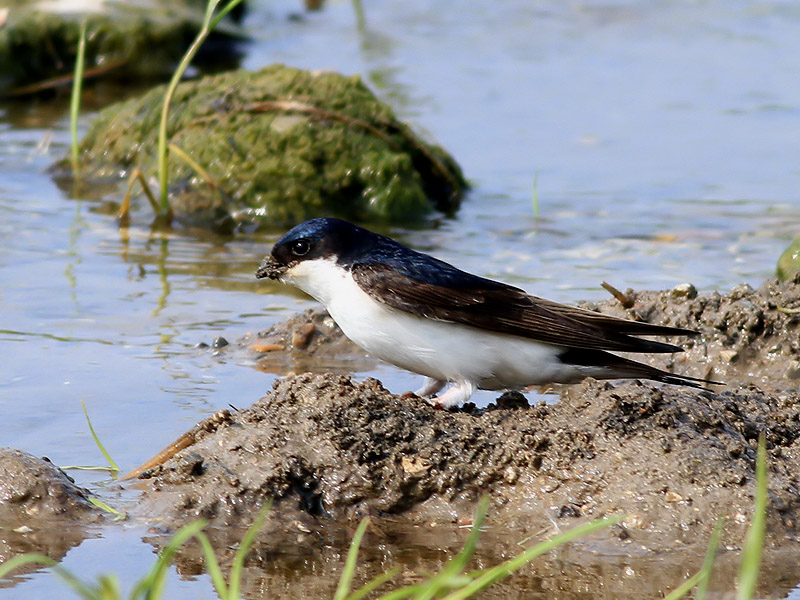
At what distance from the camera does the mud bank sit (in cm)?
346

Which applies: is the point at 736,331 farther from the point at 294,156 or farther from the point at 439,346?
the point at 294,156

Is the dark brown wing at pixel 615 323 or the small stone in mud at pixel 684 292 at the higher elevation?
the dark brown wing at pixel 615 323

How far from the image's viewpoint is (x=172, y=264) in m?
6.91

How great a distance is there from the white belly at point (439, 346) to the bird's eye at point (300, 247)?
16 cm

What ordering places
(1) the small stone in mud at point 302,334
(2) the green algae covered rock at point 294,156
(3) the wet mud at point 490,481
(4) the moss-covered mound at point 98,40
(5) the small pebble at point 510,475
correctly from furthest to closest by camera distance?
(4) the moss-covered mound at point 98,40, (2) the green algae covered rock at point 294,156, (1) the small stone in mud at point 302,334, (5) the small pebble at point 510,475, (3) the wet mud at point 490,481

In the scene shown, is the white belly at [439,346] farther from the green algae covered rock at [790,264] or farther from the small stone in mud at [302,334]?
the green algae covered rock at [790,264]

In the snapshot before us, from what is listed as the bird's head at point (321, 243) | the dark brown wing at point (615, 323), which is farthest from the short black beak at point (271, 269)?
the dark brown wing at point (615, 323)

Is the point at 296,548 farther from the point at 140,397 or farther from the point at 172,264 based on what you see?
the point at 172,264

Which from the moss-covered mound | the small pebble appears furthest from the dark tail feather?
the moss-covered mound

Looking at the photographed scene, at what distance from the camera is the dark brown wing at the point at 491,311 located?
3934mm

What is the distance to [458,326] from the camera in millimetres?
3961

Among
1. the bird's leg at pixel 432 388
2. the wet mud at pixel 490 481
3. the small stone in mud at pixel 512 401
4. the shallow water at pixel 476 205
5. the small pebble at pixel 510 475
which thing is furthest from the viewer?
the shallow water at pixel 476 205

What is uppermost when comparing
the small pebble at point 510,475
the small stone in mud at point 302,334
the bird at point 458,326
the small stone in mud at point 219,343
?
the bird at point 458,326

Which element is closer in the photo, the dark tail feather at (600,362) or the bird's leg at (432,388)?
the dark tail feather at (600,362)
